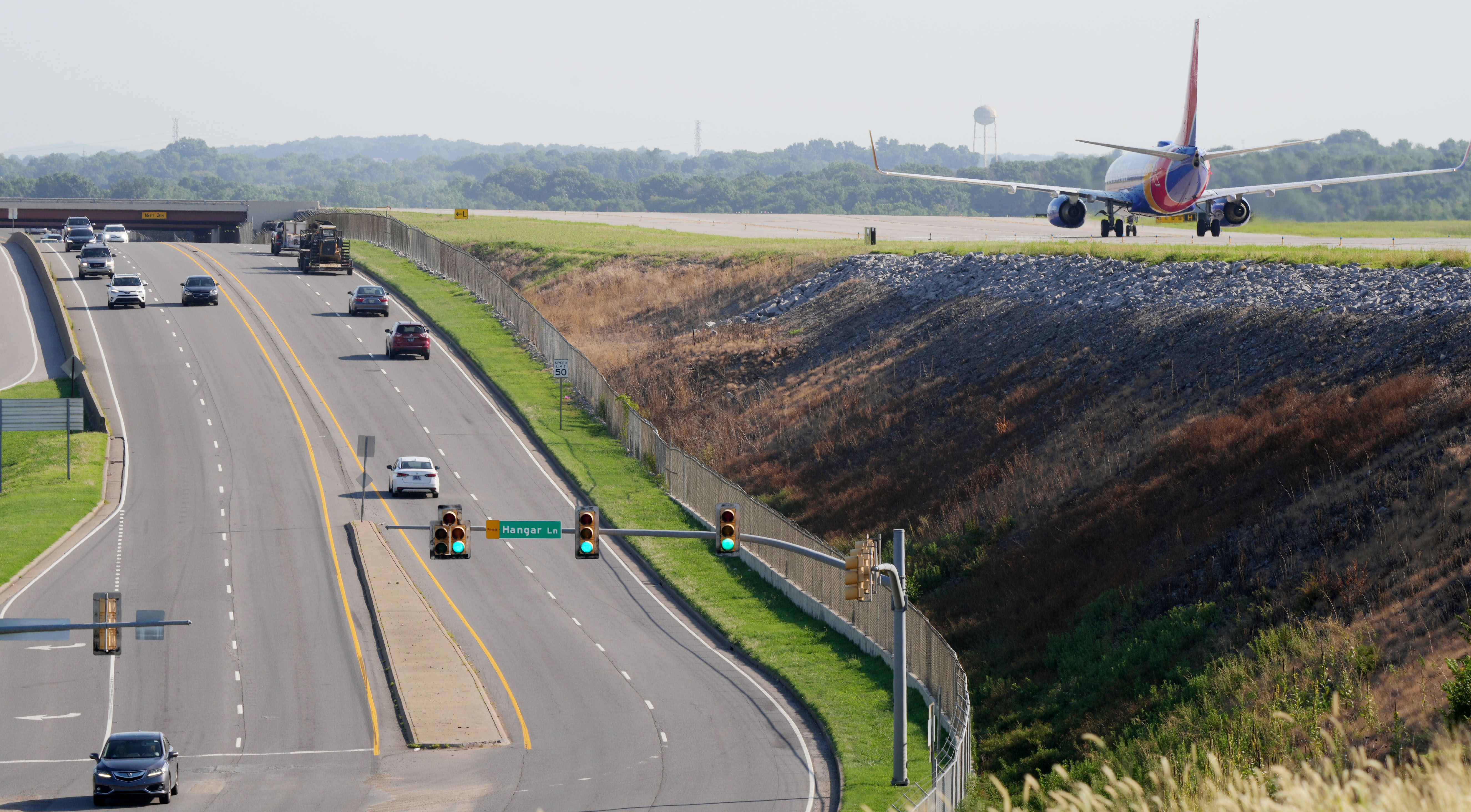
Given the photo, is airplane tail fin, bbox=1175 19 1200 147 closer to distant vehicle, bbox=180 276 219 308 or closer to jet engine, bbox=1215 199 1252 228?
jet engine, bbox=1215 199 1252 228

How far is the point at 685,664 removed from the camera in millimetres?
38594

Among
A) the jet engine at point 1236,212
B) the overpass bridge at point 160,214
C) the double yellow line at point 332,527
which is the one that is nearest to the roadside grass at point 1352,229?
the jet engine at point 1236,212

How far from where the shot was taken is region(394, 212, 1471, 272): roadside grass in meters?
52.9

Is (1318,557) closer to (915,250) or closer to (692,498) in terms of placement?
(692,498)

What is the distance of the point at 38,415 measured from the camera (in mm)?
57750

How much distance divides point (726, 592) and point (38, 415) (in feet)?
103

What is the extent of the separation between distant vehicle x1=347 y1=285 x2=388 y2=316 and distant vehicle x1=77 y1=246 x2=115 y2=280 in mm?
21392

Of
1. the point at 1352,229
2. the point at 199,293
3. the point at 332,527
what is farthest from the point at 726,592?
the point at 1352,229

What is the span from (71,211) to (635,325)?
92.4 meters

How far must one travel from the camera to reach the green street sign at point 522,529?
27812mm

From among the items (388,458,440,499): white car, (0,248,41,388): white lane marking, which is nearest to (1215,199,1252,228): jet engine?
(388,458,440,499): white car

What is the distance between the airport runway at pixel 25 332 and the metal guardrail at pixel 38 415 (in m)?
11.4

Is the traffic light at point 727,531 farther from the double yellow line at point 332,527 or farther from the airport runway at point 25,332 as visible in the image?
the airport runway at point 25,332

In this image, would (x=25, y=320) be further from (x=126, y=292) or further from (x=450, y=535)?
(x=450, y=535)
